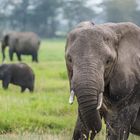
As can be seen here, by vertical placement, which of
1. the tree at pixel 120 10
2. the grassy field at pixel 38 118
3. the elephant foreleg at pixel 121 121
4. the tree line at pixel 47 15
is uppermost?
Answer: the elephant foreleg at pixel 121 121

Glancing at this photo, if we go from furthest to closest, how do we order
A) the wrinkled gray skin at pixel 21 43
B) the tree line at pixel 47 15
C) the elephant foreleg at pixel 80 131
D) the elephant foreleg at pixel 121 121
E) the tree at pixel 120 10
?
the tree line at pixel 47 15
the tree at pixel 120 10
the wrinkled gray skin at pixel 21 43
the elephant foreleg at pixel 80 131
the elephant foreleg at pixel 121 121

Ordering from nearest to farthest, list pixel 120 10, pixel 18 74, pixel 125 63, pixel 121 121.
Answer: pixel 125 63, pixel 121 121, pixel 18 74, pixel 120 10

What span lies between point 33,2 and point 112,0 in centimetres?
2274

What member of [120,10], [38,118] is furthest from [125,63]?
[120,10]

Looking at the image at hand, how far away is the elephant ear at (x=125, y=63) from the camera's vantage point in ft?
19.2

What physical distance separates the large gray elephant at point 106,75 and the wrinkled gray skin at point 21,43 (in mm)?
24793

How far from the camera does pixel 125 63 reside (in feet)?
19.4

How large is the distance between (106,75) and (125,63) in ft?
1.13

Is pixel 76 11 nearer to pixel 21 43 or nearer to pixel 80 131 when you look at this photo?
pixel 21 43

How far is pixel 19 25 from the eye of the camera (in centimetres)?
8731

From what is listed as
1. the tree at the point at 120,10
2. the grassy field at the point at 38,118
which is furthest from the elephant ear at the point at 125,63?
the tree at the point at 120,10

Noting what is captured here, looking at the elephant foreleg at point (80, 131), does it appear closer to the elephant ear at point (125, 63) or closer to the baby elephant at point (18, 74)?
the elephant ear at point (125, 63)

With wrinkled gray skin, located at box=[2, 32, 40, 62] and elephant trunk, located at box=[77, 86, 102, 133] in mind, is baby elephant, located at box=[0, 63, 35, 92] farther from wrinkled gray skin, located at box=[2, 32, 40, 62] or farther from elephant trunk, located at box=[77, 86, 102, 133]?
wrinkled gray skin, located at box=[2, 32, 40, 62]

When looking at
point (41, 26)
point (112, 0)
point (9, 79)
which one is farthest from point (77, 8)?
point (9, 79)
